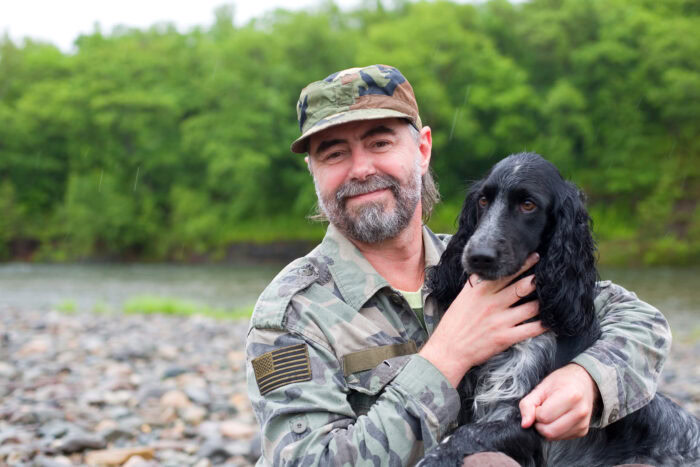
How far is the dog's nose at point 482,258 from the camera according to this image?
254 centimetres

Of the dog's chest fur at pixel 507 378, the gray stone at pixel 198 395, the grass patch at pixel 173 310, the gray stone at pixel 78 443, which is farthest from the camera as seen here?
the grass patch at pixel 173 310

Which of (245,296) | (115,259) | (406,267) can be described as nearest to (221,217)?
(115,259)

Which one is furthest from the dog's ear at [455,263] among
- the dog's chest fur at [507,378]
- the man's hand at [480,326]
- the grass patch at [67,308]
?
the grass patch at [67,308]

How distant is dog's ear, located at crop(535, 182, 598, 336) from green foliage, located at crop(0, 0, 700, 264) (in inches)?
1106

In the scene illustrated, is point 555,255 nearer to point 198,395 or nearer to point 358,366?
point 358,366

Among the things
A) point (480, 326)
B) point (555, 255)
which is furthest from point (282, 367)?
point (555, 255)

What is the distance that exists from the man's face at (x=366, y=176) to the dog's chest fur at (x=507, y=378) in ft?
2.36

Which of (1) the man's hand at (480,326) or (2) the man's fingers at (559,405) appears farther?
(1) the man's hand at (480,326)

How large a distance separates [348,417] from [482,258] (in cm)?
79

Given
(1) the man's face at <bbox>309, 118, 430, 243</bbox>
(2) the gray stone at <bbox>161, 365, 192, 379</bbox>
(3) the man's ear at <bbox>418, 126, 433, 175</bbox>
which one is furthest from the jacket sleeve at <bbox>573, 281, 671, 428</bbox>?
(2) the gray stone at <bbox>161, 365, 192, 379</bbox>

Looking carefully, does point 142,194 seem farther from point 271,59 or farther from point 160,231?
point 271,59

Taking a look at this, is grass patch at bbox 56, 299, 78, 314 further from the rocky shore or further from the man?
the man

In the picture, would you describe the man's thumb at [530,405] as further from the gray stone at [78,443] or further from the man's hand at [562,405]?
the gray stone at [78,443]

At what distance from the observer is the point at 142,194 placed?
50.0 meters
